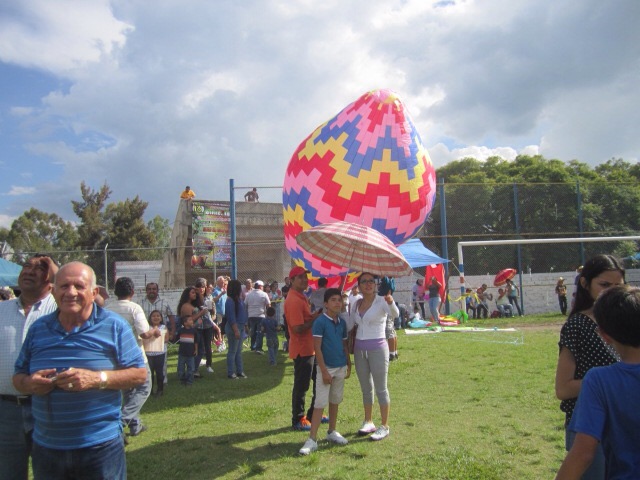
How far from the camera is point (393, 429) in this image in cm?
512

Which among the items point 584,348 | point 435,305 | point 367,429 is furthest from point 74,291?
point 435,305

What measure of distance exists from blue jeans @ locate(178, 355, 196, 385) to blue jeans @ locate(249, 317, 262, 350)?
237 centimetres

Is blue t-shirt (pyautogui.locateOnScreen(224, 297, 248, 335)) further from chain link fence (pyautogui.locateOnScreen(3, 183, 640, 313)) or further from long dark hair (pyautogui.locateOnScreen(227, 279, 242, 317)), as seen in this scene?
chain link fence (pyautogui.locateOnScreen(3, 183, 640, 313))

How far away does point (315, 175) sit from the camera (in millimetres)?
6875

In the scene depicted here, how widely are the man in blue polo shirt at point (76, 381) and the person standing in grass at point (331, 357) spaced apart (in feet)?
8.01

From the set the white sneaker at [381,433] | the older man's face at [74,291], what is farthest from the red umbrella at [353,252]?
the older man's face at [74,291]

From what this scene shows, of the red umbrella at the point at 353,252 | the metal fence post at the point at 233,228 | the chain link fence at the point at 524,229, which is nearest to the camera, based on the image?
the red umbrella at the point at 353,252

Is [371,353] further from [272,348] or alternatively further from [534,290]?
[534,290]

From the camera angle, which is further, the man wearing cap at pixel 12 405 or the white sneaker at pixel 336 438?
the white sneaker at pixel 336 438

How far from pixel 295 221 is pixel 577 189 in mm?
14509

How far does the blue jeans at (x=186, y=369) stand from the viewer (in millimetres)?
7703

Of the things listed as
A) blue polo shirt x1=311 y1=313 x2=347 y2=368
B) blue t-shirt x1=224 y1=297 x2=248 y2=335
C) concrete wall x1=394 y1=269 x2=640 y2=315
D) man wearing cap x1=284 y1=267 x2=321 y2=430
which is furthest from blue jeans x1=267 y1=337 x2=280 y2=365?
concrete wall x1=394 y1=269 x2=640 y2=315

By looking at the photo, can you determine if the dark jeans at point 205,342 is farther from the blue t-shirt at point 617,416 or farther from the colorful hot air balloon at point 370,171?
the blue t-shirt at point 617,416

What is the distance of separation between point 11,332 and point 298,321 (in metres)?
3.03
